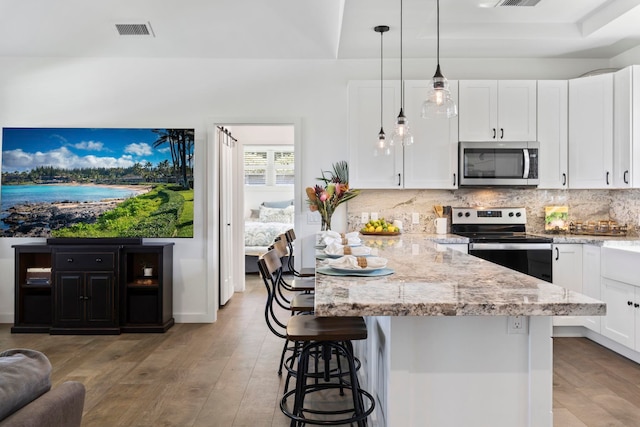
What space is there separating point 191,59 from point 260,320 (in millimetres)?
2813

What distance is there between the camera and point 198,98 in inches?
193

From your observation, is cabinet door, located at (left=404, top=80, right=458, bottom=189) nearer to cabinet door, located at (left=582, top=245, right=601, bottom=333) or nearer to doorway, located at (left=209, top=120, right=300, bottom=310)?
doorway, located at (left=209, top=120, right=300, bottom=310)

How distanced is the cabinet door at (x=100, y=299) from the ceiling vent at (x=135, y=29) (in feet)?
7.55

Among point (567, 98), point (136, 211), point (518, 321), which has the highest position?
point (567, 98)

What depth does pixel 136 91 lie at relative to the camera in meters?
4.88

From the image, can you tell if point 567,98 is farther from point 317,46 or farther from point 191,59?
point 191,59

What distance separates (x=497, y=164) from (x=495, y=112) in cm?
51

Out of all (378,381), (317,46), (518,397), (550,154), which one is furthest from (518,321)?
(317,46)

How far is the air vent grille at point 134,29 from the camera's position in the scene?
14.3 feet

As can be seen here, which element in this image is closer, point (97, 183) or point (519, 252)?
point (519, 252)

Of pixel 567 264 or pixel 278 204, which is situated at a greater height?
pixel 278 204

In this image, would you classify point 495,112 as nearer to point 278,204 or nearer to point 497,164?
point 497,164

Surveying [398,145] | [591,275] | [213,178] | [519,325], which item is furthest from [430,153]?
[519,325]

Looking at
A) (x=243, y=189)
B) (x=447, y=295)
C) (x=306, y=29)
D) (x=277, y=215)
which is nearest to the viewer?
(x=447, y=295)
